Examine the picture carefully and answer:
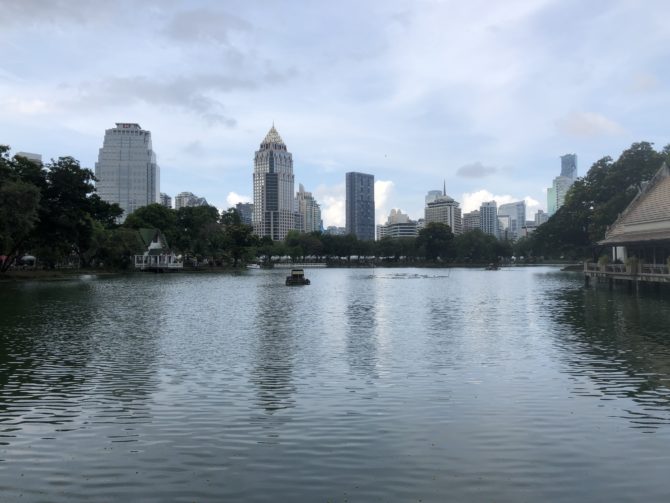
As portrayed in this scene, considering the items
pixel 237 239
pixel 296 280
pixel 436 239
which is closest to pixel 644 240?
pixel 296 280

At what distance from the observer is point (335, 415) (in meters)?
12.6

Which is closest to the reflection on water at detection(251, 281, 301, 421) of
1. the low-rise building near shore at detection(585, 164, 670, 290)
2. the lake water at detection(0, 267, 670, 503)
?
the lake water at detection(0, 267, 670, 503)

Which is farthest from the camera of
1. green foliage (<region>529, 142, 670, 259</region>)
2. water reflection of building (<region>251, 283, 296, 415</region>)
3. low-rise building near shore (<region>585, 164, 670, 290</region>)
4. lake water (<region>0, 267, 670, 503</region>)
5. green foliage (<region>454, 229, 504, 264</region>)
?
green foliage (<region>454, 229, 504, 264</region>)

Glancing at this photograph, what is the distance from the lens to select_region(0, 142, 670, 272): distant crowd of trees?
70.1m

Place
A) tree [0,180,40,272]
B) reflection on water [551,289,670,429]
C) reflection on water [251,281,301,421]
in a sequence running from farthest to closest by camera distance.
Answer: tree [0,180,40,272] < reflection on water [251,281,301,421] < reflection on water [551,289,670,429]

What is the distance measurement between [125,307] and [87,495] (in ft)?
110

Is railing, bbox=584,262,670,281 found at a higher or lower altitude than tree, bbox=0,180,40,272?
lower

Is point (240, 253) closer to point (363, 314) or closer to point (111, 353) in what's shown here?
point (363, 314)

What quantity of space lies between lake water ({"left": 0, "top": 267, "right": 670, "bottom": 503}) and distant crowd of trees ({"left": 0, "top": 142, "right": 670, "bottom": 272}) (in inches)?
1881

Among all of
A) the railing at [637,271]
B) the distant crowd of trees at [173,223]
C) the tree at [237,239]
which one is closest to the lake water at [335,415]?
the railing at [637,271]

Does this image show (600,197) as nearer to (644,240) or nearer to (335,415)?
(644,240)

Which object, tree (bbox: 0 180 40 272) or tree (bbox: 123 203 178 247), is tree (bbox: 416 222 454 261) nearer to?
tree (bbox: 123 203 178 247)

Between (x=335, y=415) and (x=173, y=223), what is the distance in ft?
418

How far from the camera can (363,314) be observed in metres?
36.0
